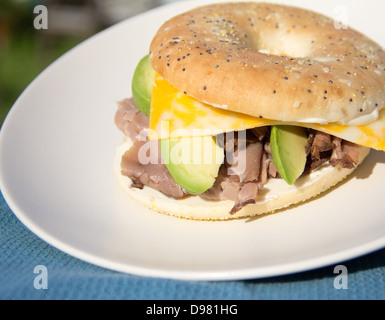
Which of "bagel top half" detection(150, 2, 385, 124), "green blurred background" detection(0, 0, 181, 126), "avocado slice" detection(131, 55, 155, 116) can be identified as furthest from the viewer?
"green blurred background" detection(0, 0, 181, 126)

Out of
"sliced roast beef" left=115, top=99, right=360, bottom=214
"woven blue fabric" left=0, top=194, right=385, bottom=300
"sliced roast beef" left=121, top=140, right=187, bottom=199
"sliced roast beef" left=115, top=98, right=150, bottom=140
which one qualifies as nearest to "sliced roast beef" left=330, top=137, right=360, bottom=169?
"sliced roast beef" left=115, top=99, right=360, bottom=214

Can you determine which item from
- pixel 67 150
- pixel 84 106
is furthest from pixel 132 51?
pixel 67 150

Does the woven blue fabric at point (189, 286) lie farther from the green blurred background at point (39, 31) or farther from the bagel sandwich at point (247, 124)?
the green blurred background at point (39, 31)

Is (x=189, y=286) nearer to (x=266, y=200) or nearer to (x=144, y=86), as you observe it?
(x=266, y=200)

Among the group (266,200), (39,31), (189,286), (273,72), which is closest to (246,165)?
(266,200)

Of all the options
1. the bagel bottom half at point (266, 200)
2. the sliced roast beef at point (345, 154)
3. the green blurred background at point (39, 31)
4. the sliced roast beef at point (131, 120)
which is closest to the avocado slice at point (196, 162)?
the bagel bottom half at point (266, 200)

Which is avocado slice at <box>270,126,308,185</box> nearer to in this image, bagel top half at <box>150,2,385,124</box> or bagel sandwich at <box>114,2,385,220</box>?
bagel sandwich at <box>114,2,385,220</box>
